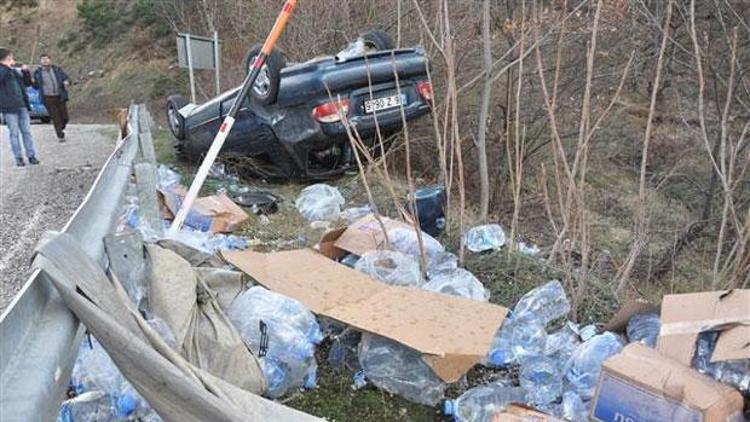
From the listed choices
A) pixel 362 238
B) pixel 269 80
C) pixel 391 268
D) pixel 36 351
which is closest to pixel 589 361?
pixel 391 268

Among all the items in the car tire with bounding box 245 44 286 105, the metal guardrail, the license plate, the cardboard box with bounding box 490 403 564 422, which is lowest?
the cardboard box with bounding box 490 403 564 422

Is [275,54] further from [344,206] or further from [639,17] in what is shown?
[639,17]

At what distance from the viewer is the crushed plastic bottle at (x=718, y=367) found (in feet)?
8.04

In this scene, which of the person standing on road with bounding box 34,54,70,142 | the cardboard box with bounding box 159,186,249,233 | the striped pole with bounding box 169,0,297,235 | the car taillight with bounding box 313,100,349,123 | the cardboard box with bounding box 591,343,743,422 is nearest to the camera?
the cardboard box with bounding box 591,343,743,422

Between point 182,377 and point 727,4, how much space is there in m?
6.09

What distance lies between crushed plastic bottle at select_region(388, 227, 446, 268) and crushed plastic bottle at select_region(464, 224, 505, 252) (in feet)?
0.82

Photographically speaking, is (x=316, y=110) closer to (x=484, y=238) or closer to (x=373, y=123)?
(x=373, y=123)

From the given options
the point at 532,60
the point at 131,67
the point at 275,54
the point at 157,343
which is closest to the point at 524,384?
the point at 157,343

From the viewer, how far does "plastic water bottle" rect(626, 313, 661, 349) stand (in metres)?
2.89

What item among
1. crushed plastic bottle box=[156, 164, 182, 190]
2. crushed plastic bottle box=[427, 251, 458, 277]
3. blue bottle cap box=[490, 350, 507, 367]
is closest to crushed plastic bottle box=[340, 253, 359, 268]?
crushed plastic bottle box=[427, 251, 458, 277]

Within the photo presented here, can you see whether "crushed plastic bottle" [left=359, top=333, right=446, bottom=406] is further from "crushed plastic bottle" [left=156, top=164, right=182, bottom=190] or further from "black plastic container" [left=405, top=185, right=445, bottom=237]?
"crushed plastic bottle" [left=156, top=164, right=182, bottom=190]

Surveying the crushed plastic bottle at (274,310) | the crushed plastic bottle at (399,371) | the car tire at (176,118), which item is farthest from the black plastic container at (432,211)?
the car tire at (176,118)

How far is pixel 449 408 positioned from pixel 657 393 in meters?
0.81

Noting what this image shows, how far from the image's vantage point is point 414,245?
4.02 metres
